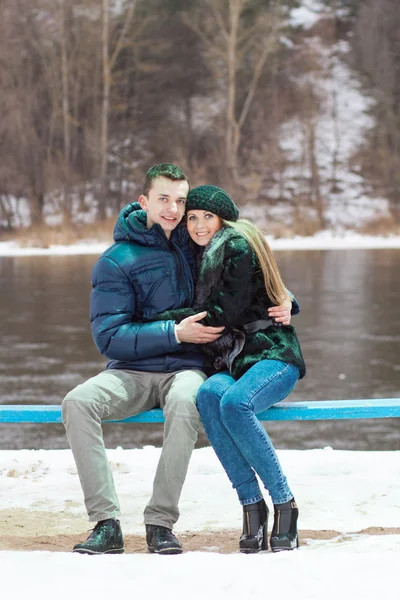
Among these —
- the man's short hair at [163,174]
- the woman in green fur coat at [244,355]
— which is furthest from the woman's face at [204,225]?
the man's short hair at [163,174]

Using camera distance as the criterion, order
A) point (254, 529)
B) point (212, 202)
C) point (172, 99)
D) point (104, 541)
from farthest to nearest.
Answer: point (172, 99)
point (212, 202)
point (254, 529)
point (104, 541)

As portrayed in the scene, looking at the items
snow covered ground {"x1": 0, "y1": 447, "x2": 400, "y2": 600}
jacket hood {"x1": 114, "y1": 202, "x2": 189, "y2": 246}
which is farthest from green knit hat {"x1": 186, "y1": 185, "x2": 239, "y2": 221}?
snow covered ground {"x1": 0, "y1": 447, "x2": 400, "y2": 600}

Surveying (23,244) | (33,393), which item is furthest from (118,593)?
(23,244)

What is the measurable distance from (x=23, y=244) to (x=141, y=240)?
24.1 meters

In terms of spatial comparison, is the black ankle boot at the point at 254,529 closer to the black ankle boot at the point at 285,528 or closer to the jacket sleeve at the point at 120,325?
the black ankle boot at the point at 285,528

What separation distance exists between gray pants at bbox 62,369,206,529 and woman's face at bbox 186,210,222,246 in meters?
0.48

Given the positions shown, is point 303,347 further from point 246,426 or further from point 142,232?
point 246,426

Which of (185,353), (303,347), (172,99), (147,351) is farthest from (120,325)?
(172,99)

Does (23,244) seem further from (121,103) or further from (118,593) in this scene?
(118,593)

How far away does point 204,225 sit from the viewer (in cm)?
337

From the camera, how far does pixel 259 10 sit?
115 ft

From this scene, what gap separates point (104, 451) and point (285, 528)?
58 cm

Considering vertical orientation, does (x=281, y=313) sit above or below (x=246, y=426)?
above

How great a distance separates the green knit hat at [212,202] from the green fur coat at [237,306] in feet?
0.26
